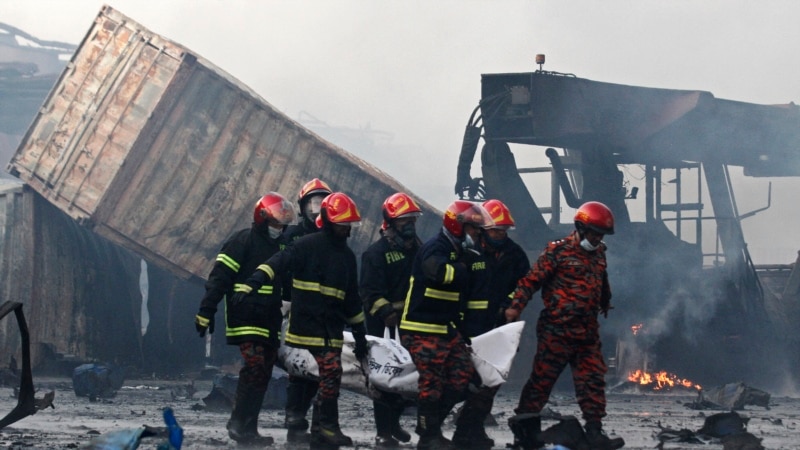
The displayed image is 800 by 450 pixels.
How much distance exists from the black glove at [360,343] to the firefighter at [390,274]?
0.45 feet

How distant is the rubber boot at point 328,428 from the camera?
727cm

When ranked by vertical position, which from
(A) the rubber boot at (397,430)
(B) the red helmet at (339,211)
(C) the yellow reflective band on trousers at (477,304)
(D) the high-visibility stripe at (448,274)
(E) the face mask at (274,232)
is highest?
(B) the red helmet at (339,211)

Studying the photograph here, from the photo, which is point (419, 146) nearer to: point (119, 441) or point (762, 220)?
point (762, 220)

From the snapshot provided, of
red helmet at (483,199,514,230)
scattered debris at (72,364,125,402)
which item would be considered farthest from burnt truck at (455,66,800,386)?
red helmet at (483,199,514,230)

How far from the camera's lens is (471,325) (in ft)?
26.3

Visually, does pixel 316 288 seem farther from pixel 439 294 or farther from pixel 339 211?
pixel 439 294

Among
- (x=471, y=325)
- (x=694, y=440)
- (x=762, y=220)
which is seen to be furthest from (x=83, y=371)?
(x=762, y=220)

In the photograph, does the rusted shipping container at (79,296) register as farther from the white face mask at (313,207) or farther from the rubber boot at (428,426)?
the rubber boot at (428,426)

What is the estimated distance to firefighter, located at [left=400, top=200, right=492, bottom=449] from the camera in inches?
287

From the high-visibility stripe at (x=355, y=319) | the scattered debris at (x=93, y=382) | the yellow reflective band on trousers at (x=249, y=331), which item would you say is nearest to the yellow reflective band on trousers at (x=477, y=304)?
the high-visibility stripe at (x=355, y=319)

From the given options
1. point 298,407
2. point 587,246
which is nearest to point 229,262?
point 298,407

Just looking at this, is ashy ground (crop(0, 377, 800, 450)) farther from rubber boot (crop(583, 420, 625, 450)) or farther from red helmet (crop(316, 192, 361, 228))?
red helmet (crop(316, 192, 361, 228))

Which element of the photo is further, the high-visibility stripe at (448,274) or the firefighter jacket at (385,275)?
the firefighter jacket at (385,275)

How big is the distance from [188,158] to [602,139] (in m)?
5.63
